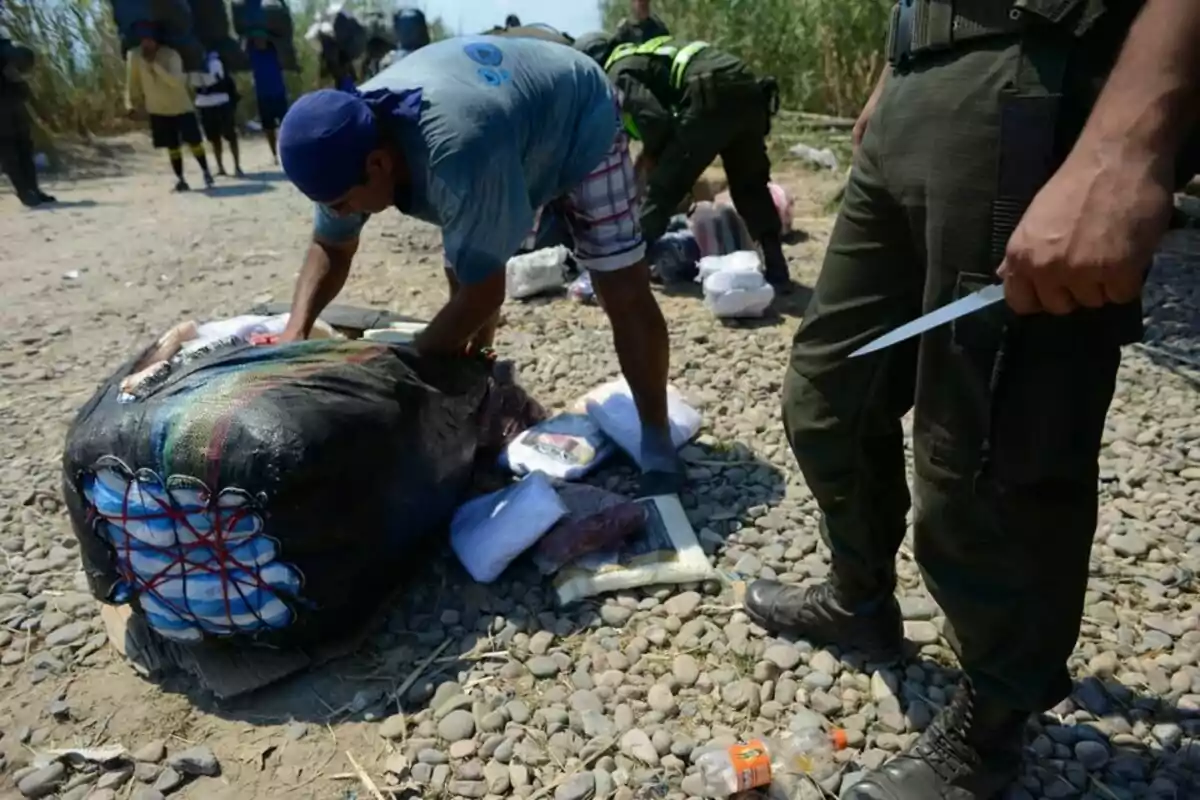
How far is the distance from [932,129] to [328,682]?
1810 millimetres

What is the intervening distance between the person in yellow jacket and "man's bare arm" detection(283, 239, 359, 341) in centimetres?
732

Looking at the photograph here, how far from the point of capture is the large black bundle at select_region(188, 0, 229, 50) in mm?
13648

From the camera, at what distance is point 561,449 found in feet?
10.0

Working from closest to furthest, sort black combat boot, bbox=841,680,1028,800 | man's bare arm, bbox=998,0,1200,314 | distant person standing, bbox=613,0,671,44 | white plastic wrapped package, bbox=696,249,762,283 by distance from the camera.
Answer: man's bare arm, bbox=998,0,1200,314
black combat boot, bbox=841,680,1028,800
white plastic wrapped package, bbox=696,249,762,283
distant person standing, bbox=613,0,671,44

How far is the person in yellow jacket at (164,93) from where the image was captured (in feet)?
29.5

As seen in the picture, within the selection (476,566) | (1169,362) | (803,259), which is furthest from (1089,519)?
(803,259)

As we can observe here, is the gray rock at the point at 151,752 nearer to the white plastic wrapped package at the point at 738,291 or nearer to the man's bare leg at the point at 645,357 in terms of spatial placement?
the man's bare leg at the point at 645,357

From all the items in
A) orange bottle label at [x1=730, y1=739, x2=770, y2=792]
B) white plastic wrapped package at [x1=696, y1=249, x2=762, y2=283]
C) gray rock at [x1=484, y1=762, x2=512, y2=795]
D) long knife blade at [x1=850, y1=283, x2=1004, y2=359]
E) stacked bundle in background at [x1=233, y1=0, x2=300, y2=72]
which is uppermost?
stacked bundle in background at [x1=233, y1=0, x2=300, y2=72]

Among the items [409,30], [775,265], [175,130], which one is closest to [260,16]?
[409,30]

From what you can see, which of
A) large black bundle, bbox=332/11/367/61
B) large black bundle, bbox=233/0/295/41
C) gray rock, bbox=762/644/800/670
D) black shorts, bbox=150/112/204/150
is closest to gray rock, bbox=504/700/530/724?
gray rock, bbox=762/644/800/670

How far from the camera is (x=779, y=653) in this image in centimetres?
223

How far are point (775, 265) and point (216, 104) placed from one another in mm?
7635

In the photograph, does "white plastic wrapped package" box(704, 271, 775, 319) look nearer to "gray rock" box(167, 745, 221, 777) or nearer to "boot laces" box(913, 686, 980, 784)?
"boot laces" box(913, 686, 980, 784)

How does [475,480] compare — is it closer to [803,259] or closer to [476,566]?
[476,566]
